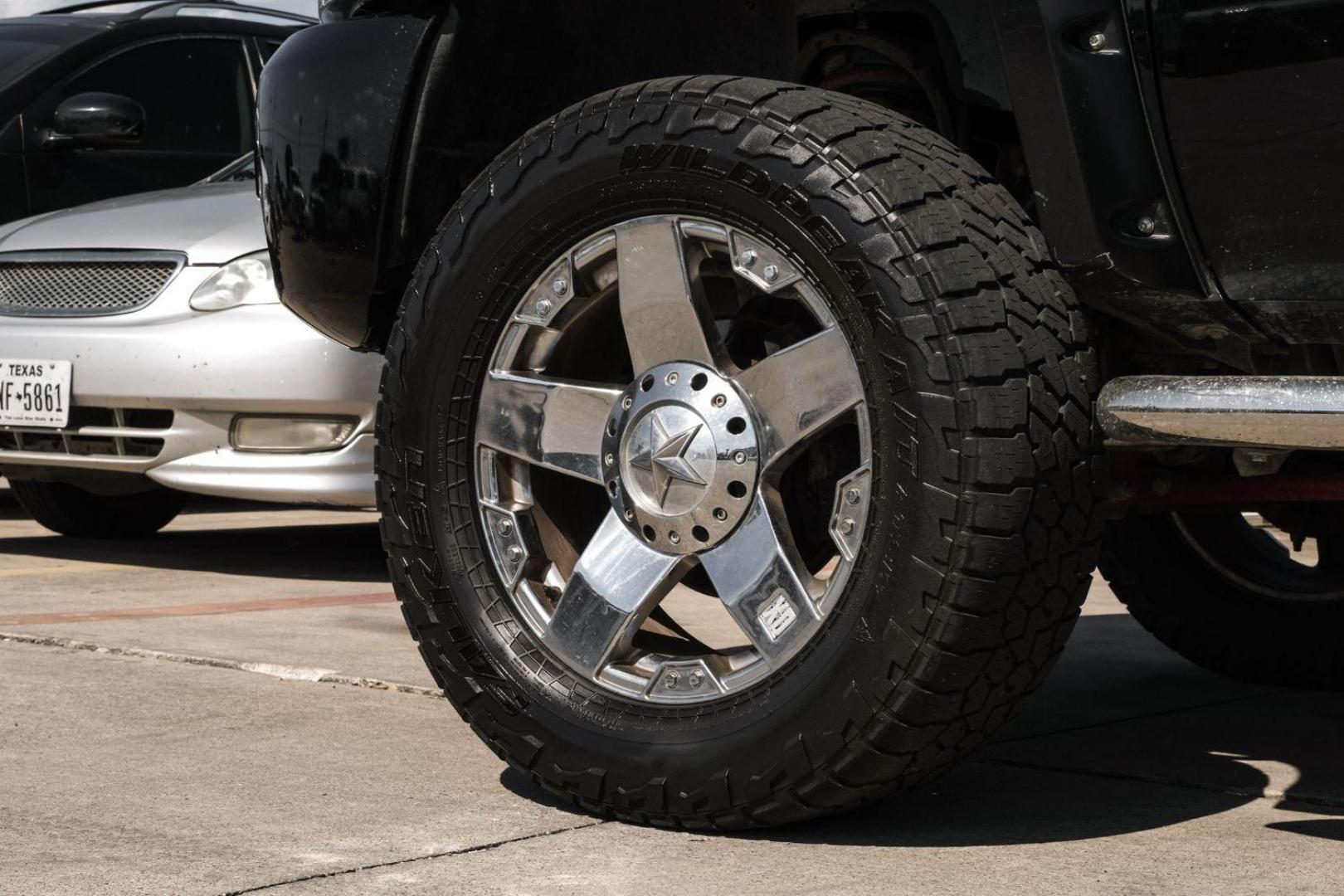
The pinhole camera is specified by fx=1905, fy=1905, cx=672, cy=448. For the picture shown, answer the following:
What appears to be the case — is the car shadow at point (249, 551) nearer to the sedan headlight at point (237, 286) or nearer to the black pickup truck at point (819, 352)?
the sedan headlight at point (237, 286)

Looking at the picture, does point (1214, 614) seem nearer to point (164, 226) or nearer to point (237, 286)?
point (237, 286)

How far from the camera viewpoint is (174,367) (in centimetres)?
515

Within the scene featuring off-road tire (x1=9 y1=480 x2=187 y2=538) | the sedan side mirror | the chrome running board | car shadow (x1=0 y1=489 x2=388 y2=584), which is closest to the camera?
the chrome running board

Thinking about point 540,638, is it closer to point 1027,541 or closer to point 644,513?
point 644,513

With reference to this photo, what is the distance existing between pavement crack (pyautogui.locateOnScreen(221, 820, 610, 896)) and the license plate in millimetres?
3293

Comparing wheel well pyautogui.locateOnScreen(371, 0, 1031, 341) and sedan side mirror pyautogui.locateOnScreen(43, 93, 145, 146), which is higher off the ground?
wheel well pyautogui.locateOnScreen(371, 0, 1031, 341)

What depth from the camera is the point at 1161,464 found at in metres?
2.91

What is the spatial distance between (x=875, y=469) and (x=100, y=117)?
5.06m

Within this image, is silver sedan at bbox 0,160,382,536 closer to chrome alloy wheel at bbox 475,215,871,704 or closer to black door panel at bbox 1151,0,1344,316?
chrome alloy wheel at bbox 475,215,871,704

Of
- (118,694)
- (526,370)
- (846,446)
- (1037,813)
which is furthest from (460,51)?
(1037,813)

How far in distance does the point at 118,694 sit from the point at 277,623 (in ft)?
3.07

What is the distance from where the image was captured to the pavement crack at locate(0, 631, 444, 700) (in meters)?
3.46

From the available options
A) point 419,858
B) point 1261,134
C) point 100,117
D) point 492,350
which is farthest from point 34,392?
point 1261,134

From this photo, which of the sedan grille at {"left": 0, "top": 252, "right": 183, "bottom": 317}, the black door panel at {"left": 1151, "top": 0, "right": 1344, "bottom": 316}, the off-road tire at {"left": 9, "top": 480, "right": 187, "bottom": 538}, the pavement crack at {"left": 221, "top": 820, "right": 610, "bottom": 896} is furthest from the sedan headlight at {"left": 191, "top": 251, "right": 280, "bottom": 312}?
the black door panel at {"left": 1151, "top": 0, "right": 1344, "bottom": 316}
